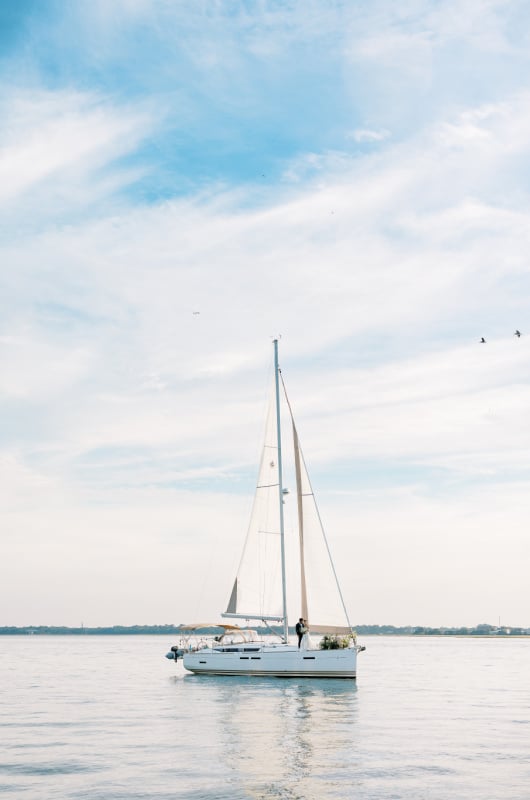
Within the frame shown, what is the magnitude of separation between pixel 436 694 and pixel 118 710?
20114 millimetres

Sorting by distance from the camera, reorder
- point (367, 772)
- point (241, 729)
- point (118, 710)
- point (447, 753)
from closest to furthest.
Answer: point (367, 772) < point (447, 753) < point (241, 729) < point (118, 710)

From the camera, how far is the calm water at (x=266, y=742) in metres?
20.6

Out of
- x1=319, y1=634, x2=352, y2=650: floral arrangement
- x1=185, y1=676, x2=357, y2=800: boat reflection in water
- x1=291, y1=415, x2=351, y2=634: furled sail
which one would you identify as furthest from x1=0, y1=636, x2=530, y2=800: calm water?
x1=291, y1=415, x2=351, y2=634: furled sail

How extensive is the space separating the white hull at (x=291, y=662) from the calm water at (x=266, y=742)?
2.72 ft

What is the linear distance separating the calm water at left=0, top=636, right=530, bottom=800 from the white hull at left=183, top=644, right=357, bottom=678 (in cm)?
83

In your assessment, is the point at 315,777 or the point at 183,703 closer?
the point at 315,777

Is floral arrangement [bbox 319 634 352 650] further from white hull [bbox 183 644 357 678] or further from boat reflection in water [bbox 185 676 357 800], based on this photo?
boat reflection in water [bbox 185 676 357 800]

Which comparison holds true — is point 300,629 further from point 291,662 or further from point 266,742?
point 266,742

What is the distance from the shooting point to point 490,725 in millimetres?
33406

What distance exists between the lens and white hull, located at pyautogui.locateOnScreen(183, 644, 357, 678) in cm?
4881

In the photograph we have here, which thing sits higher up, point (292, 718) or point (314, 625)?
point (314, 625)

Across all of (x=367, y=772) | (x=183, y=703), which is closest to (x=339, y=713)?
(x=183, y=703)

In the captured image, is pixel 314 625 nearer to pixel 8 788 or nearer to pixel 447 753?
pixel 447 753

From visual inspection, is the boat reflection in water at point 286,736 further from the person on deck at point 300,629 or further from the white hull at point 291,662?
the person on deck at point 300,629
